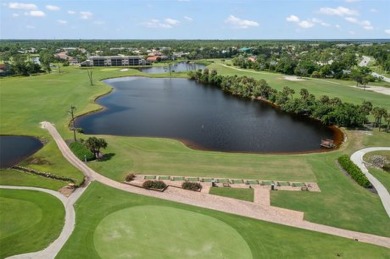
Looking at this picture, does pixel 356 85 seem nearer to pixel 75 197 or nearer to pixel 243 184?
pixel 243 184

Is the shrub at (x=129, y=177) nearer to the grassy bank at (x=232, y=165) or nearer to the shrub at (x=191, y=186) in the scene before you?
the grassy bank at (x=232, y=165)

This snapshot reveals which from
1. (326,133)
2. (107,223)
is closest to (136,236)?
(107,223)

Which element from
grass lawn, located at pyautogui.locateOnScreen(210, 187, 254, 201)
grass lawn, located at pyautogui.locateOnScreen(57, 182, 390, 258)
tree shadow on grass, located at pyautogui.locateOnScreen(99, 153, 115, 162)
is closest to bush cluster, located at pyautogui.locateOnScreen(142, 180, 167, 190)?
grass lawn, located at pyautogui.locateOnScreen(57, 182, 390, 258)

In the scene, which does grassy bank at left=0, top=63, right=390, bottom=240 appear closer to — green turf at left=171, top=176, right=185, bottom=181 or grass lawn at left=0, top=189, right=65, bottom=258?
green turf at left=171, top=176, right=185, bottom=181

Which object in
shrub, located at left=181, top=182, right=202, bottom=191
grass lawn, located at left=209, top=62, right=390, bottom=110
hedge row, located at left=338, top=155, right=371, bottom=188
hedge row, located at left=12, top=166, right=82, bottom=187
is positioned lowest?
hedge row, located at left=12, top=166, right=82, bottom=187

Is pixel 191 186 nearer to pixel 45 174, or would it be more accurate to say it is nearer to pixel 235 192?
pixel 235 192

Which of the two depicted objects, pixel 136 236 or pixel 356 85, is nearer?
pixel 136 236
